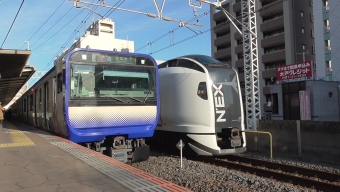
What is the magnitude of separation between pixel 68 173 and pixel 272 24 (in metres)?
47.1

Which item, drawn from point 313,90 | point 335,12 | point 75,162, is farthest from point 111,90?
point 335,12

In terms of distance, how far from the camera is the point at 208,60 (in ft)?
32.7

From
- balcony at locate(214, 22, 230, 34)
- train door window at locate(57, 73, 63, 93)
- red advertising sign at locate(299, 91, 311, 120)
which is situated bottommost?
red advertising sign at locate(299, 91, 311, 120)

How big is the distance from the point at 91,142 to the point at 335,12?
33.0 metres

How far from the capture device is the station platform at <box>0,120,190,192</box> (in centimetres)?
431

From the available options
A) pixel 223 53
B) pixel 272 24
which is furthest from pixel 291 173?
pixel 223 53

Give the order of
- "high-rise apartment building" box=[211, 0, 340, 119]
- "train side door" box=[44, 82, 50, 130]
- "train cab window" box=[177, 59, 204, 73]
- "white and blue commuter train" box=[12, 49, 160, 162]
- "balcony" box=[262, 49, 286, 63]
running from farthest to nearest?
1. "balcony" box=[262, 49, 286, 63]
2. "high-rise apartment building" box=[211, 0, 340, 119]
3. "train side door" box=[44, 82, 50, 130]
4. "train cab window" box=[177, 59, 204, 73]
5. "white and blue commuter train" box=[12, 49, 160, 162]

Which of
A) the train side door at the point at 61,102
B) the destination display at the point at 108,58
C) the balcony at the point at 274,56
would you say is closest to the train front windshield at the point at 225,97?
the destination display at the point at 108,58

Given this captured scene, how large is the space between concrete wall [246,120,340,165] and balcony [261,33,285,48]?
3654 cm

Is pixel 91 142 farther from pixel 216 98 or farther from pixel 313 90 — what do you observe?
pixel 313 90

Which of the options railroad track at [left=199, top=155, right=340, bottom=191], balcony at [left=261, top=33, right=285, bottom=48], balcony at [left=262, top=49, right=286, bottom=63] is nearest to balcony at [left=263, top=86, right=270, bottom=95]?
balcony at [left=262, top=49, right=286, bottom=63]

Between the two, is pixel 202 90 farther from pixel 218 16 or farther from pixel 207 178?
pixel 218 16

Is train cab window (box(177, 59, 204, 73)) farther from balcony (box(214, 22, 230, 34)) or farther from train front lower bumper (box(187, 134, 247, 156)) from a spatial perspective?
balcony (box(214, 22, 230, 34))

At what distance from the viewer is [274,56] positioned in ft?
→ 152
